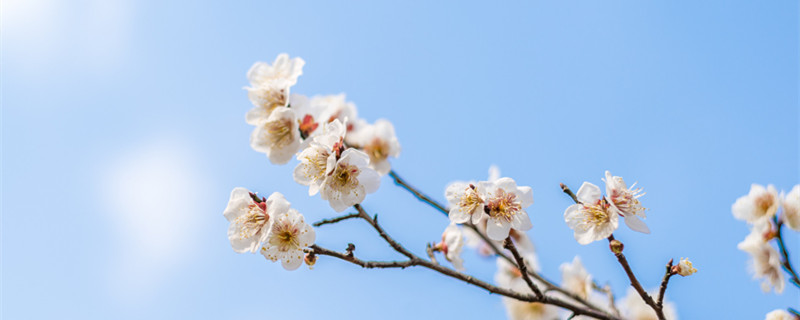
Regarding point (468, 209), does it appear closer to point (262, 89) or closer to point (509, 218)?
point (509, 218)

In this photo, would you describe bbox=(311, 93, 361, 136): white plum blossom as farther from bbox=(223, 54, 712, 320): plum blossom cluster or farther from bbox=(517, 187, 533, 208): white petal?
bbox=(517, 187, 533, 208): white petal

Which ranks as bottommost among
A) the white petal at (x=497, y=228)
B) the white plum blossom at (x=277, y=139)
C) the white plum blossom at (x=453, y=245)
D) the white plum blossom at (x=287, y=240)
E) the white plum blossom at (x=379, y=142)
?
the white plum blossom at (x=287, y=240)

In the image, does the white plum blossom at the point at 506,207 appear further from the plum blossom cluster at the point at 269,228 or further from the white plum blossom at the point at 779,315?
the white plum blossom at the point at 779,315

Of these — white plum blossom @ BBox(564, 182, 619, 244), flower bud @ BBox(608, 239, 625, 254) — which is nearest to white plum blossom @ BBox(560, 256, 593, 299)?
white plum blossom @ BBox(564, 182, 619, 244)

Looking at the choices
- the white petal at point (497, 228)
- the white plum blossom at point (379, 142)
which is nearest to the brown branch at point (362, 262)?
the white petal at point (497, 228)

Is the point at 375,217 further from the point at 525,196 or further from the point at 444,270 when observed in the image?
the point at 525,196

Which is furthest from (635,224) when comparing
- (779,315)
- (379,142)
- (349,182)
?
(379,142)
